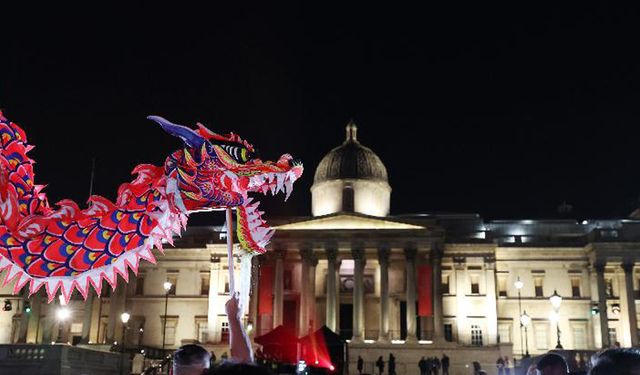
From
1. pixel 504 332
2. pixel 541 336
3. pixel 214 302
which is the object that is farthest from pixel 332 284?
pixel 541 336

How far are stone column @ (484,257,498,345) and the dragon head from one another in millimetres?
58535

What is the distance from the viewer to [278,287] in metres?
64.1

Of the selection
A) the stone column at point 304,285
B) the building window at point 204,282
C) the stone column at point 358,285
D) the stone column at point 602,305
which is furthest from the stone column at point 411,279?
the building window at point 204,282

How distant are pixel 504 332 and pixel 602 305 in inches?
366

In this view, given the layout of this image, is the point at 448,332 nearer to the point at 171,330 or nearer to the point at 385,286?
the point at 385,286

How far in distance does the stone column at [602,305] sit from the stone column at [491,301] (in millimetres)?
9104

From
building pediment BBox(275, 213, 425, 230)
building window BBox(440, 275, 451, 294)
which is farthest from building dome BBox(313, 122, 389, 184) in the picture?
building window BBox(440, 275, 451, 294)

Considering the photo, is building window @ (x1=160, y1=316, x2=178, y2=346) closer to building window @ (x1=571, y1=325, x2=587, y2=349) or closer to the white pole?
building window @ (x1=571, y1=325, x2=587, y2=349)

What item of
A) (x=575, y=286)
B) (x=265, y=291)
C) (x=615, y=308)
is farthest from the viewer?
(x=575, y=286)

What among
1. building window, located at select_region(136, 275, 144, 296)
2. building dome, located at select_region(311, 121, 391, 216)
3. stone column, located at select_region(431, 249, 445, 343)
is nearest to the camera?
stone column, located at select_region(431, 249, 445, 343)

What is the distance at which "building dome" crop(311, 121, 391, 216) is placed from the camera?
236 feet

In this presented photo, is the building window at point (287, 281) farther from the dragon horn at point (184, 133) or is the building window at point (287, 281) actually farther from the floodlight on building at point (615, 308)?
the dragon horn at point (184, 133)

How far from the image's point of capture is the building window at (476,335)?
66562mm

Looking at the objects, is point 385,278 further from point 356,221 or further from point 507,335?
point 507,335
